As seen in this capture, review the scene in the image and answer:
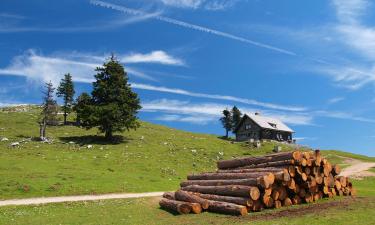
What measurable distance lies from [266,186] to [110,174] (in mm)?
24850

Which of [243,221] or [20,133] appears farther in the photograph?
[20,133]

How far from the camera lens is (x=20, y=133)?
79562 millimetres

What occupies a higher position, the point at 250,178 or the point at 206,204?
the point at 250,178

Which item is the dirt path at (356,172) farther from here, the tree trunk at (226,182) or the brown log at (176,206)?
the brown log at (176,206)

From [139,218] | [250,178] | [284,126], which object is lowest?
[139,218]

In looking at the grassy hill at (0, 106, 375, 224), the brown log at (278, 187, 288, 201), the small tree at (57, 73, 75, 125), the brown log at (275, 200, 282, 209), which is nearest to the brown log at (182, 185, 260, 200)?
the grassy hill at (0, 106, 375, 224)

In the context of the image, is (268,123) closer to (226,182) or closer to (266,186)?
(226,182)

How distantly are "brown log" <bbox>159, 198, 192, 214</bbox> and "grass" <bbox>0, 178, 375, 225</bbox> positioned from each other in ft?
1.85

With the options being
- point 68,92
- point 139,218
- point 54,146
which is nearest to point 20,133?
point 54,146

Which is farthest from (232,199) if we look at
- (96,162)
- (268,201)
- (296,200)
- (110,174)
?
(96,162)

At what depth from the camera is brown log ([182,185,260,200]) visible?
85.7 ft

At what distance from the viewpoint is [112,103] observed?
72625 mm

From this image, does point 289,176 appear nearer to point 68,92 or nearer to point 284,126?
point 68,92

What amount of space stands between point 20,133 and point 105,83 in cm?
1901
